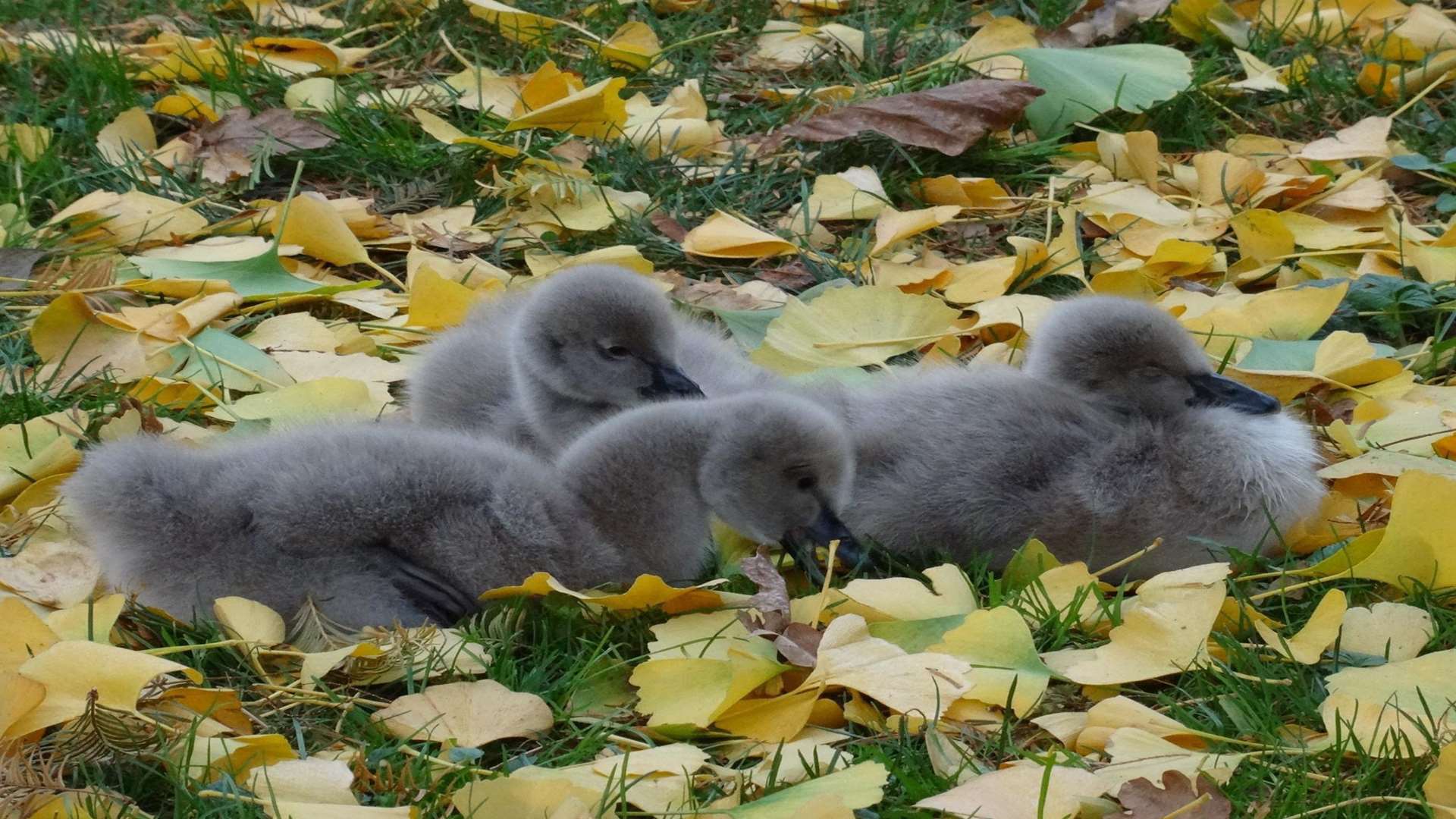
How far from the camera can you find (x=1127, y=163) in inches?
188

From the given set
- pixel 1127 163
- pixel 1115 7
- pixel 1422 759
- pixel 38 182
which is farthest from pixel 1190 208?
pixel 38 182

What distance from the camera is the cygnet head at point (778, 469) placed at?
2.92 m

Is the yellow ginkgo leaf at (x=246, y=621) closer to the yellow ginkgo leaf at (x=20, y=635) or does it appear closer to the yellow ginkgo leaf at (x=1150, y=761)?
the yellow ginkgo leaf at (x=20, y=635)

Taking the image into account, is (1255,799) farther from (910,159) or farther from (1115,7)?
(1115,7)

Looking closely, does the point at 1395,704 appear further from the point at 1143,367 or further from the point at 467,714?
the point at 467,714

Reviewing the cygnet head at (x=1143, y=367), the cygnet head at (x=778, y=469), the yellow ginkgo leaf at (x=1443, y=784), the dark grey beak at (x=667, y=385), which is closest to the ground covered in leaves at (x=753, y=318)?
the yellow ginkgo leaf at (x=1443, y=784)

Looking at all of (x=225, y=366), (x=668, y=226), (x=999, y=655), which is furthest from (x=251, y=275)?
(x=999, y=655)

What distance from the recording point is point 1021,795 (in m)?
2.25

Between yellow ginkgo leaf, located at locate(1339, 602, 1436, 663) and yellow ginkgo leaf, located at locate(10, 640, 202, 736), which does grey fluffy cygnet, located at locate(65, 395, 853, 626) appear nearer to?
yellow ginkgo leaf, located at locate(10, 640, 202, 736)

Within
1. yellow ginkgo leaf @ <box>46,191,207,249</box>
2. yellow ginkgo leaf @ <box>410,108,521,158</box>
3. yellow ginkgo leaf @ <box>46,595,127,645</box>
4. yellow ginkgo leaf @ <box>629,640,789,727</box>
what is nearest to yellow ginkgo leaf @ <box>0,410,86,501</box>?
yellow ginkgo leaf @ <box>46,595,127,645</box>

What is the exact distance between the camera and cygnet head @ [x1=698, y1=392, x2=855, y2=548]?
9.59ft

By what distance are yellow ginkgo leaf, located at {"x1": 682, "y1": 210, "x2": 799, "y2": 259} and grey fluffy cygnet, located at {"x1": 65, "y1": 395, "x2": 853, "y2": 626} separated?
1.38 meters

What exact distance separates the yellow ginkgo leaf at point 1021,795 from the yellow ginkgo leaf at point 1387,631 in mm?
673

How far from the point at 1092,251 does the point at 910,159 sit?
2.17 ft
